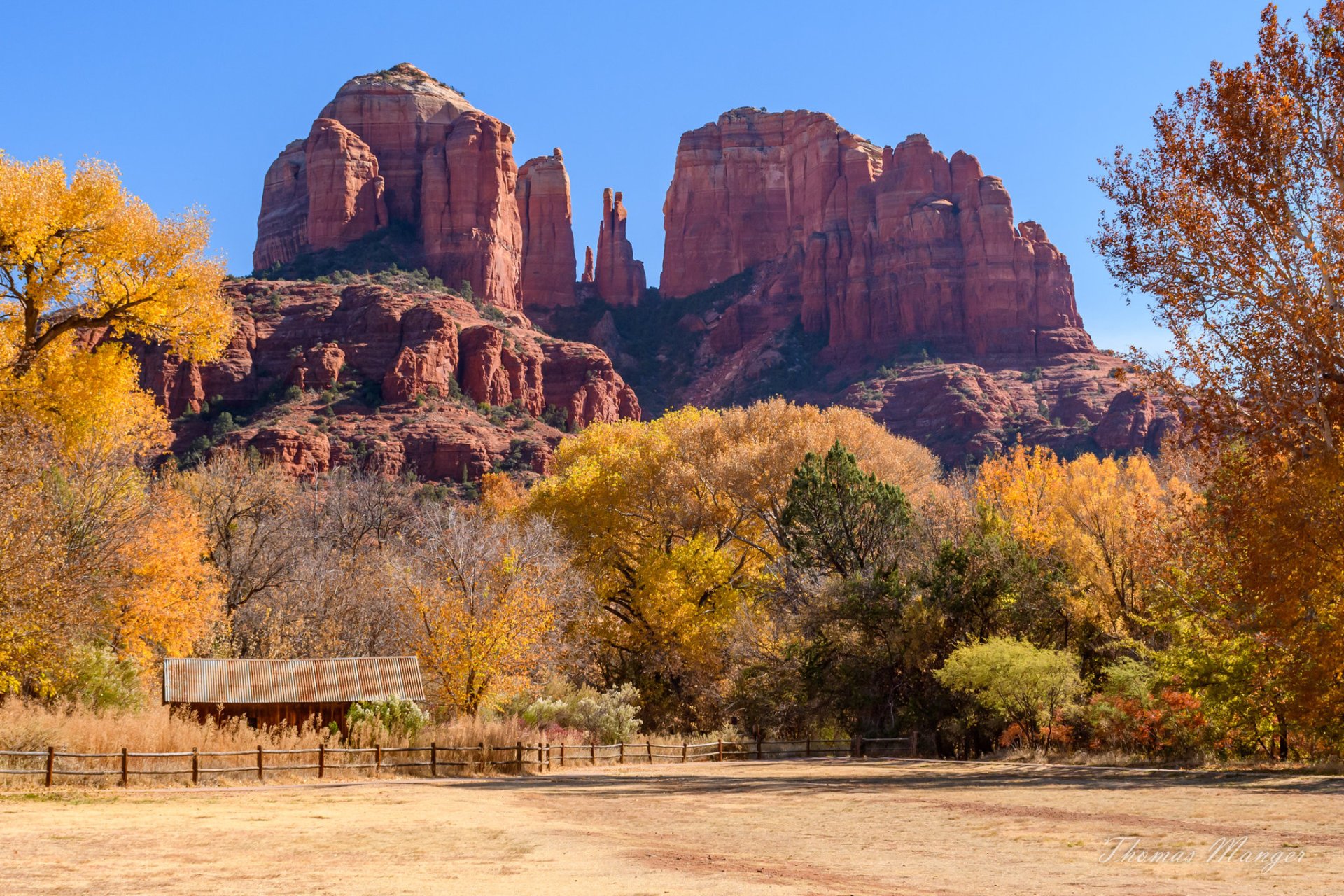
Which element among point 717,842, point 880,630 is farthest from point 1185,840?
point 880,630

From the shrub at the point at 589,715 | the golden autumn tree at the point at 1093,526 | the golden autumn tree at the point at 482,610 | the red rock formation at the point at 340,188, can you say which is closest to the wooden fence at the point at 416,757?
the shrub at the point at 589,715

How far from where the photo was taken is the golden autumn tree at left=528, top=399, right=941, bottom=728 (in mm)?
44562

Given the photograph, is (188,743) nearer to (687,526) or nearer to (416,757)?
(416,757)

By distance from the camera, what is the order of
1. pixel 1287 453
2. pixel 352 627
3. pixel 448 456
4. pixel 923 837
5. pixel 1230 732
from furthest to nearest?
1. pixel 448 456
2. pixel 352 627
3. pixel 1230 732
4. pixel 1287 453
5. pixel 923 837

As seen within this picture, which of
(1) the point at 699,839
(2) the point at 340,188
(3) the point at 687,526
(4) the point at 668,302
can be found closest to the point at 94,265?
(1) the point at 699,839

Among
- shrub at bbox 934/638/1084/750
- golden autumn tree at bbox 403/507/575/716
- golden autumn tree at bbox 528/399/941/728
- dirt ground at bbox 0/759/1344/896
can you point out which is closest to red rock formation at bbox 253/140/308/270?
golden autumn tree at bbox 528/399/941/728

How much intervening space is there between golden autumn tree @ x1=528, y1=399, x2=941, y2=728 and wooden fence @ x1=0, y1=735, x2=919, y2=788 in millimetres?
5618

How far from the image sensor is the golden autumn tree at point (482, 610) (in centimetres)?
3612

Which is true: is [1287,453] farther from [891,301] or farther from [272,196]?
[272,196]

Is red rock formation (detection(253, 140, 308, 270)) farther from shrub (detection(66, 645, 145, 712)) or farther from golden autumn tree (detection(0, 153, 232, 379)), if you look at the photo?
golden autumn tree (detection(0, 153, 232, 379))

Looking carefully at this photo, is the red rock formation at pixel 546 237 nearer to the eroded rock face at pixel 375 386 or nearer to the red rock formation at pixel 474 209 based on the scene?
the red rock formation at pixel 474 209

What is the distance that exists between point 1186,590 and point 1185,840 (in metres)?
16.1

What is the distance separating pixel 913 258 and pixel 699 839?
15584cm

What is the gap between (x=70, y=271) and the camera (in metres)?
20.6
